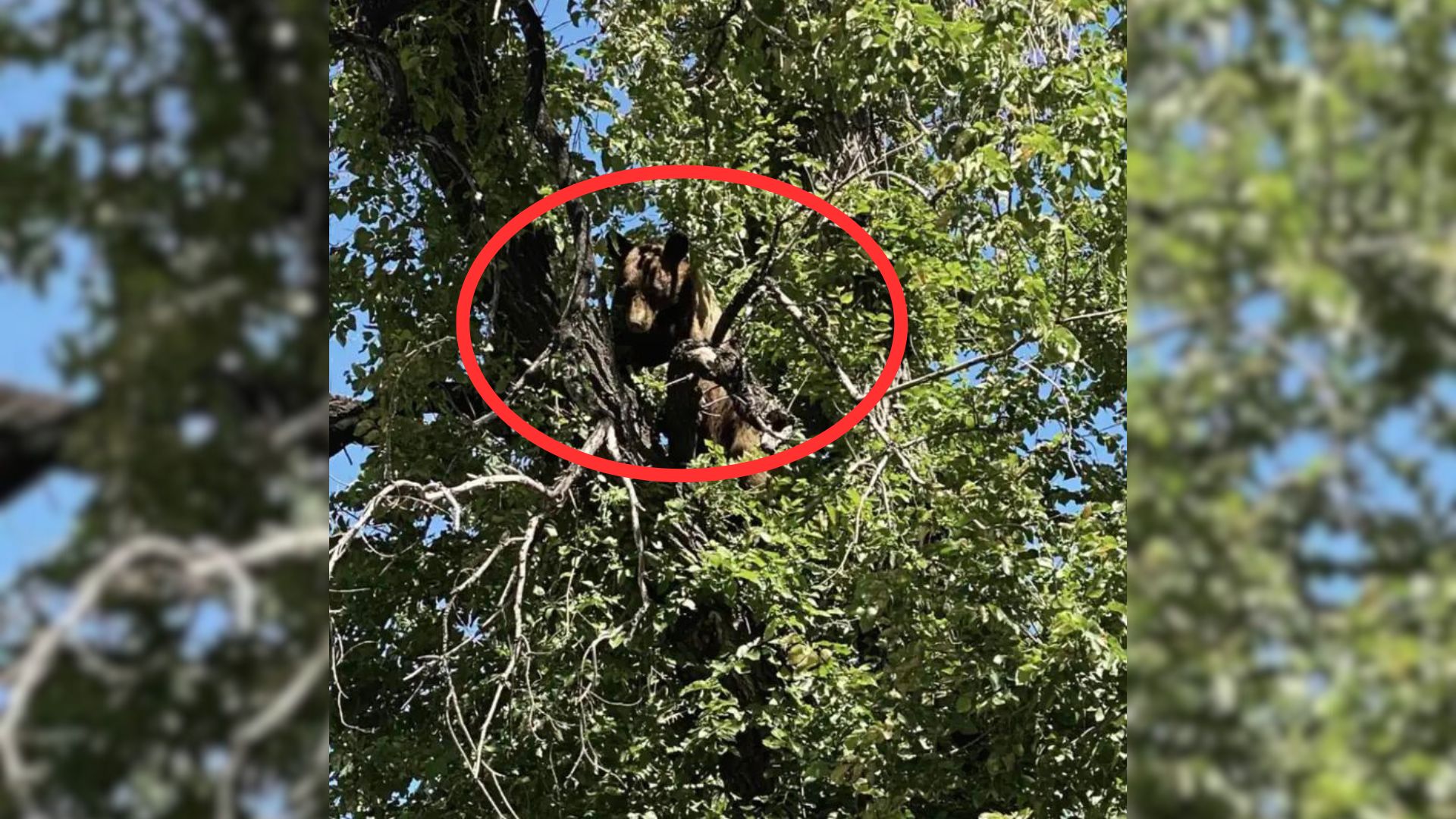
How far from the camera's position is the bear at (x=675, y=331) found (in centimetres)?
512

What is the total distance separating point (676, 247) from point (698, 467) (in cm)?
89

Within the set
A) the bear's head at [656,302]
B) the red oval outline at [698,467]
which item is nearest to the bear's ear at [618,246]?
the bear's head at [656,302]

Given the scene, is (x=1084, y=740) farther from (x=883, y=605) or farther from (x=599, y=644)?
(x=599, y=644)

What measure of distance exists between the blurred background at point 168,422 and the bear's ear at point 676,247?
4.48 m

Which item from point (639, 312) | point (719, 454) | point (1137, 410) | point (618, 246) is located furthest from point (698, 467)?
point (1137, 410)

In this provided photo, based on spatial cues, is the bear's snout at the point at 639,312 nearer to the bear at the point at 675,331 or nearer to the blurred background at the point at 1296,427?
the bear at the point at 675,331

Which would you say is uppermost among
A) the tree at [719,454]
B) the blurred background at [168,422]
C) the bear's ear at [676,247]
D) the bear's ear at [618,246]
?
the bear's ear at [618,246]

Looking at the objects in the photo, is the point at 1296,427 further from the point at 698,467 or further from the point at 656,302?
the point at 656,302

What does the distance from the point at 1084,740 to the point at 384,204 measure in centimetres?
266

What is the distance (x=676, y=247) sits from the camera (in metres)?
5.06

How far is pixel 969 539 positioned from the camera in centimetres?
357

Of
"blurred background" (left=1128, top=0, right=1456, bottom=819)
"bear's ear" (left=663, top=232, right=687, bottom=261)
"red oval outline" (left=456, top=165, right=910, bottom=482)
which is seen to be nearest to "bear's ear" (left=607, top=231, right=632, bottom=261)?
"bear's ear" (left=663, top=232, right=687, bottom=261)

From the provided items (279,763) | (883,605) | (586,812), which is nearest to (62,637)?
(279,763)

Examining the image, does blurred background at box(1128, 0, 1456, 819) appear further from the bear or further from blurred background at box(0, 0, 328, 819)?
the bear
